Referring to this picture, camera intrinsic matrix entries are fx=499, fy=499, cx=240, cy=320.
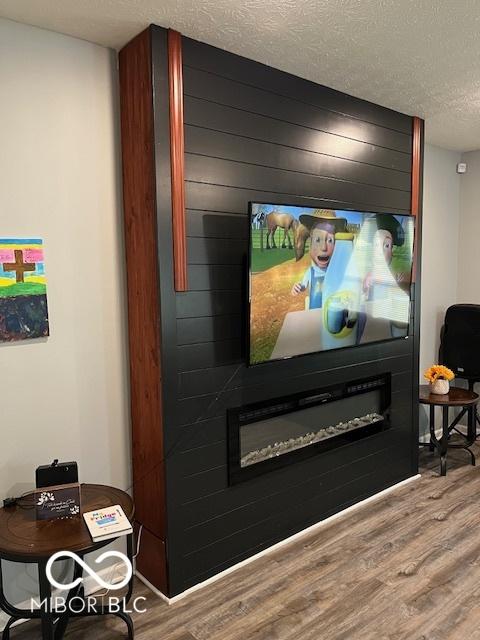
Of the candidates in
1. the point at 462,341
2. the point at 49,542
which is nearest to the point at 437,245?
the point at 462,341

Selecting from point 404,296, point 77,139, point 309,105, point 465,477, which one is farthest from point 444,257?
point 77,139

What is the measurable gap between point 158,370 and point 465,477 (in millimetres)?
2610

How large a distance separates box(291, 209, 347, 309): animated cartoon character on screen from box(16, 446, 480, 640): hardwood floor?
4.41 feet

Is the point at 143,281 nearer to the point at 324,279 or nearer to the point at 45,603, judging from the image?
the point at 324,279

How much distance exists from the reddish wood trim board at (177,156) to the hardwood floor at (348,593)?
1454 mm

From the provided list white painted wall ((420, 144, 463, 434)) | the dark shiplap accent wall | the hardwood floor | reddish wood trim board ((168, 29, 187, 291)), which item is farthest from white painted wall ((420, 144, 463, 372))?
reddish wood trim board ((168, 29, 187, 291))

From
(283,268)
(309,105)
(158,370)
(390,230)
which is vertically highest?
(309,105)

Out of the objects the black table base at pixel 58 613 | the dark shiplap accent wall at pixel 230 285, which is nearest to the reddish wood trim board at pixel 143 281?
the dark shiplap accent wall at pixel 230 285

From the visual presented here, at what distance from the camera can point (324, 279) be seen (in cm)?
268

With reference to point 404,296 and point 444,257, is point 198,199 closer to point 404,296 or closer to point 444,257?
point 404,296

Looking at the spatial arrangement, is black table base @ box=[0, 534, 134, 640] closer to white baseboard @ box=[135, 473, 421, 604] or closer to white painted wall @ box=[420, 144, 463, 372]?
white baseboard @ box=[135, 473, 421, 604]

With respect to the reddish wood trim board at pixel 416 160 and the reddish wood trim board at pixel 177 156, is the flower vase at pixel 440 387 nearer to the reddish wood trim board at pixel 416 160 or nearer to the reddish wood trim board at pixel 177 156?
the reddish wood trim board at pixel 416 160

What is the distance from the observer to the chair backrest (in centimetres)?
401

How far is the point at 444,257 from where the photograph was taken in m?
4.36
